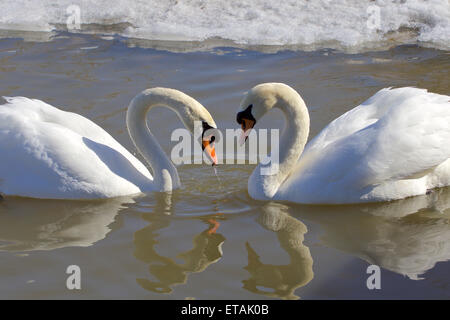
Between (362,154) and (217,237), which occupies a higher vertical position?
(362,154)

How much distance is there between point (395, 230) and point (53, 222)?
265 centimetres

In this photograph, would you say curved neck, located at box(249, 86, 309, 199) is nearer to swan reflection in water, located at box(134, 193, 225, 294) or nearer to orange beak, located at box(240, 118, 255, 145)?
orange beak, located at box(240, 118, 255, 145)

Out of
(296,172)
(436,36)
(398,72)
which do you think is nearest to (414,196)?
(296,172)

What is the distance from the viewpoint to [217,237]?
5.44 meters

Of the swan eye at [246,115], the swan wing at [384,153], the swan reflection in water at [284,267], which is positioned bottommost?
the swan reflection in water at [284,267]

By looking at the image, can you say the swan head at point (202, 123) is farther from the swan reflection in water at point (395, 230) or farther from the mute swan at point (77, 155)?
the swan reflection in water at point (395, 230)

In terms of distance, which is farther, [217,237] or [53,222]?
[53,222]

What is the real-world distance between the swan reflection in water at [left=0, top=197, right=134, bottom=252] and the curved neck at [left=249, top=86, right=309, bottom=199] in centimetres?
117

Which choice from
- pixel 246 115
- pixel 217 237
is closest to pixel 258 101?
pixel 246 115

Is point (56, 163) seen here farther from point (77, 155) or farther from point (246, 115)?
point (246, 115)

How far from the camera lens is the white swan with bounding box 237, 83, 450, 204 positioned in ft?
18.9

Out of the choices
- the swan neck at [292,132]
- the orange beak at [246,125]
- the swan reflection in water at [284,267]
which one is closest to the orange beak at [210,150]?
the orange beak at [246,125]

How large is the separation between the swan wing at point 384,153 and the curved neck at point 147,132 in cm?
102

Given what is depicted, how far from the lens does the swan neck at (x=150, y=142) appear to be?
20.5ft
